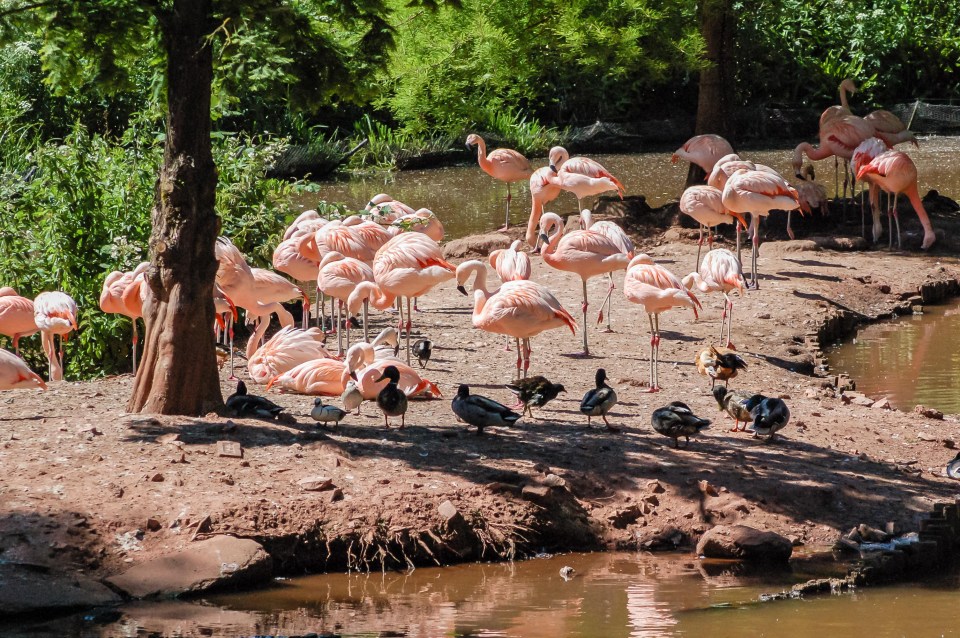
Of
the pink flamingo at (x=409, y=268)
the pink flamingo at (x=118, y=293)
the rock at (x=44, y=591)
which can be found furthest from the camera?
the pink flamingo at (x=409, y=268)

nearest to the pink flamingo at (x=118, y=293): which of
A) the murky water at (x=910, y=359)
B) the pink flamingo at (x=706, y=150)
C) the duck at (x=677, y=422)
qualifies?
the duck at (x=677, y=422)

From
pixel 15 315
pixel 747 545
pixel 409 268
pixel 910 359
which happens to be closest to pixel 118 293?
pixel 15 315

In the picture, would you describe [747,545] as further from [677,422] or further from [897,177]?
[897,177]

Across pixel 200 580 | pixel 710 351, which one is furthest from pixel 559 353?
pixel 200 580

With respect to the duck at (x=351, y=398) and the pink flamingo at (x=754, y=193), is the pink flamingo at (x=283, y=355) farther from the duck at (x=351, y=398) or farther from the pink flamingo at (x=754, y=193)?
the pink flamingo at (x=754, y=193)

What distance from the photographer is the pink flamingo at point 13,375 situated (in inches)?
308

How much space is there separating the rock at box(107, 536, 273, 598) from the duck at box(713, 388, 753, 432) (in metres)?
3.23

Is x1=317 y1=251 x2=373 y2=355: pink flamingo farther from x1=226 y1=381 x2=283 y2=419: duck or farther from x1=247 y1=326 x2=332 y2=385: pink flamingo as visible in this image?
x1=226 y1=381 x2=283 y2=419: duck

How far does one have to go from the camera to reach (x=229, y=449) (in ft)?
22.5

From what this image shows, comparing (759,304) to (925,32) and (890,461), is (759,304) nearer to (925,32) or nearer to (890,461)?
(890,461)

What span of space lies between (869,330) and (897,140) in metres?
5.12

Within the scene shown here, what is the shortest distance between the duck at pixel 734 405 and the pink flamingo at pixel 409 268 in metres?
2.31

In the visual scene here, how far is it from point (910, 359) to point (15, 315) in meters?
7.36

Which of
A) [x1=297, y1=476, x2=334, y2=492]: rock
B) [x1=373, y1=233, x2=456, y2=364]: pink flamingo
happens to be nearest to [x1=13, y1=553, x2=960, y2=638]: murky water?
[x1=297, y1=476, x2=334, y2=492]: rock
